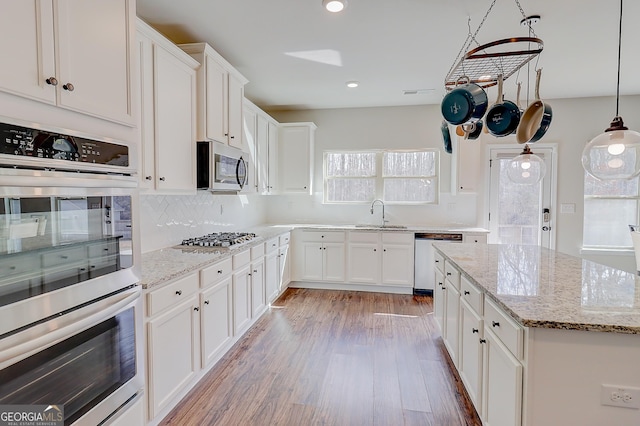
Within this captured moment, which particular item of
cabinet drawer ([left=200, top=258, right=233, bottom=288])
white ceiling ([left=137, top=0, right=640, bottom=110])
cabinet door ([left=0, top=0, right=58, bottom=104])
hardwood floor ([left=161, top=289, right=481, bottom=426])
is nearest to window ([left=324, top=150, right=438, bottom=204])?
white ceiling ([left=137, top=0, right=640, bottom=110])

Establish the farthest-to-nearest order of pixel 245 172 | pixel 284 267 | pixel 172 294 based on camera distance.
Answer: pixel 284 267 < pixel 245 172 < pixel 172 294

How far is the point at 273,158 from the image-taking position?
467 centimetres

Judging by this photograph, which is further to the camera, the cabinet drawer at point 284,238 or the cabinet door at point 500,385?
the cabinet drawer at point 284,238

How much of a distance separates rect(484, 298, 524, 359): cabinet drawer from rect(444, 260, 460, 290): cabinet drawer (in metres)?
0.58

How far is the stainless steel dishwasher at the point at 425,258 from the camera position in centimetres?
429

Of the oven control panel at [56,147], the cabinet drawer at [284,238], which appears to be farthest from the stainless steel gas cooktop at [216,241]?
the oven control panel at [56,147]

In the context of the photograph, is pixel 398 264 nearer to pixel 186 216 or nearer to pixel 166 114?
pixel 186 216

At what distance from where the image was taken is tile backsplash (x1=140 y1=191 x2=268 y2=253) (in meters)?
2.55

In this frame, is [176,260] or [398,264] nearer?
[176,260]

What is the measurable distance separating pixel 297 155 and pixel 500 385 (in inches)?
155

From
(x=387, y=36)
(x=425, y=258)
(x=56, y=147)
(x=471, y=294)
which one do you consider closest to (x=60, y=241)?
(x=56, y=147)

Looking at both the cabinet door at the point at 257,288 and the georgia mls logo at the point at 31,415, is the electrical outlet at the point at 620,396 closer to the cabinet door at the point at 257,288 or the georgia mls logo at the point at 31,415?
the georgia mls logo at the point at 31,415

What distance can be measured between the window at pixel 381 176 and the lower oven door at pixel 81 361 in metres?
3.92

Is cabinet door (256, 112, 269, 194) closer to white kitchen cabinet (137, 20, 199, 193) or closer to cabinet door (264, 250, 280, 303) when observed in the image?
cabinet door (264, 250, 280, 303)
